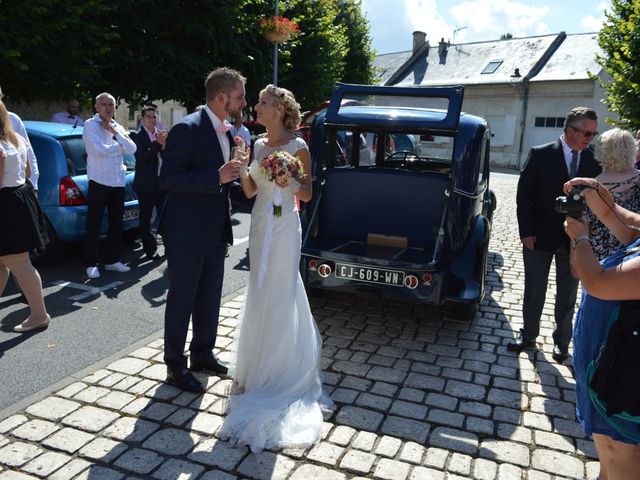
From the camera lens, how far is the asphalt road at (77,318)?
4.15 meters

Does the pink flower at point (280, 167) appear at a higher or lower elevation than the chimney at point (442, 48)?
lower

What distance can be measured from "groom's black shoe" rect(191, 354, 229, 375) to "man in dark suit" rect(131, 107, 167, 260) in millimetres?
3534

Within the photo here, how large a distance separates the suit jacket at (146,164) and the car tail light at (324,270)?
3.13 m

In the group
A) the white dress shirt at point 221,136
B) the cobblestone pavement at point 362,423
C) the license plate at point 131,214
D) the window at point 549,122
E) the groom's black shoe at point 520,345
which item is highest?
the window at point 549,122

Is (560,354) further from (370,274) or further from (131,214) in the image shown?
(131,214)

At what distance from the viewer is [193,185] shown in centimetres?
367

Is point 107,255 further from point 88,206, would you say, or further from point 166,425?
point 166,425

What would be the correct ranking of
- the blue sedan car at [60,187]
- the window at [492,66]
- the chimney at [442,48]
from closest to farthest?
the blue sedan car at [60,187], the window at [492,66], the chimney at [442,48]

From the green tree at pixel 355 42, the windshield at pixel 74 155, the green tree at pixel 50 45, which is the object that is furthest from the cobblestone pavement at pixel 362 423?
the green tree at pixel 355 42

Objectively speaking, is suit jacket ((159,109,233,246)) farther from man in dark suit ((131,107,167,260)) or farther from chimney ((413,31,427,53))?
chimney ((413,31,427,53))

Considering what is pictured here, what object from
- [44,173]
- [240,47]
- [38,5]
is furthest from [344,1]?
[44,173]

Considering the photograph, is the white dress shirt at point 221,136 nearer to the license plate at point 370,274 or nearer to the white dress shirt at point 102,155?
the license plate at point 370,274

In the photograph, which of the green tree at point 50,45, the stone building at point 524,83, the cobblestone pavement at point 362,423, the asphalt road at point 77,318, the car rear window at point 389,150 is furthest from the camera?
the stone building at point 524,83

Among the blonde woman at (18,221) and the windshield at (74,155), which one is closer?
the blonde woman at (18,221)
